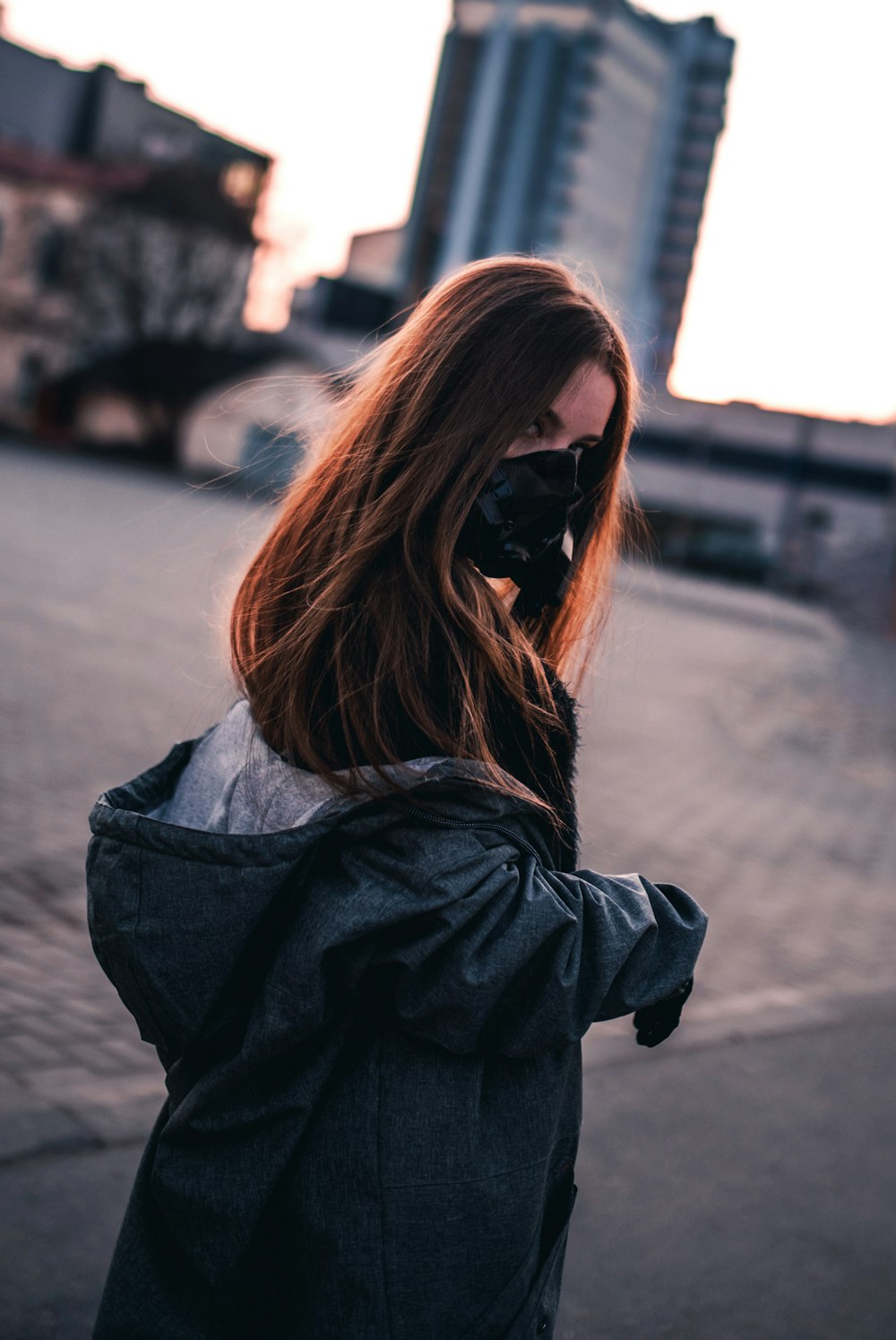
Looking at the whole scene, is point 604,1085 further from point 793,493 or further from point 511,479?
point 793,493

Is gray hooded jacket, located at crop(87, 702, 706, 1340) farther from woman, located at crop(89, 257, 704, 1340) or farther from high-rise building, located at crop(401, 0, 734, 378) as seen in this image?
high-rise building, located at crop(401, 0, 734, 378)

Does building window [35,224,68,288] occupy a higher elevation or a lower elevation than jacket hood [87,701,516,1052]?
higher

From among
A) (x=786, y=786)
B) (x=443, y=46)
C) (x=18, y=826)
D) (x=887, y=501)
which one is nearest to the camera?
(x=18, y=826)

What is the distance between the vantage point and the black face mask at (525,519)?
5.15 feet

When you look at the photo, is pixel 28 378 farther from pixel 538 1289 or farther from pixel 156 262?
pixel 538 1289

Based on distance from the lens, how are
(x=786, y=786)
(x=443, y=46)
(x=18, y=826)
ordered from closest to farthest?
(x=18, y=826)
(x=786, y=786)
(x=443, y=46)

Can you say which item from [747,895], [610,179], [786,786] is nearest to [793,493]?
[786,786]

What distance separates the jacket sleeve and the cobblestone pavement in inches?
11.7

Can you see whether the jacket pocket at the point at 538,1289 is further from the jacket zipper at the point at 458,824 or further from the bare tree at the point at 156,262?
the bare tree at the point at 156,262

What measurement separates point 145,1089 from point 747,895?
14.3 ft

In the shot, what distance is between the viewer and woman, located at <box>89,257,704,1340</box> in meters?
1.44

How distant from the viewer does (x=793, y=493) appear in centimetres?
5003

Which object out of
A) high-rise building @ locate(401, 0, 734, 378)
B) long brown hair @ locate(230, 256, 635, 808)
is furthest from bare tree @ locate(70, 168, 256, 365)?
high-rise building @ locate(401, 0, 734, 378)

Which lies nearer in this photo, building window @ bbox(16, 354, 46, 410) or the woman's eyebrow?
the woman's eyebrow
